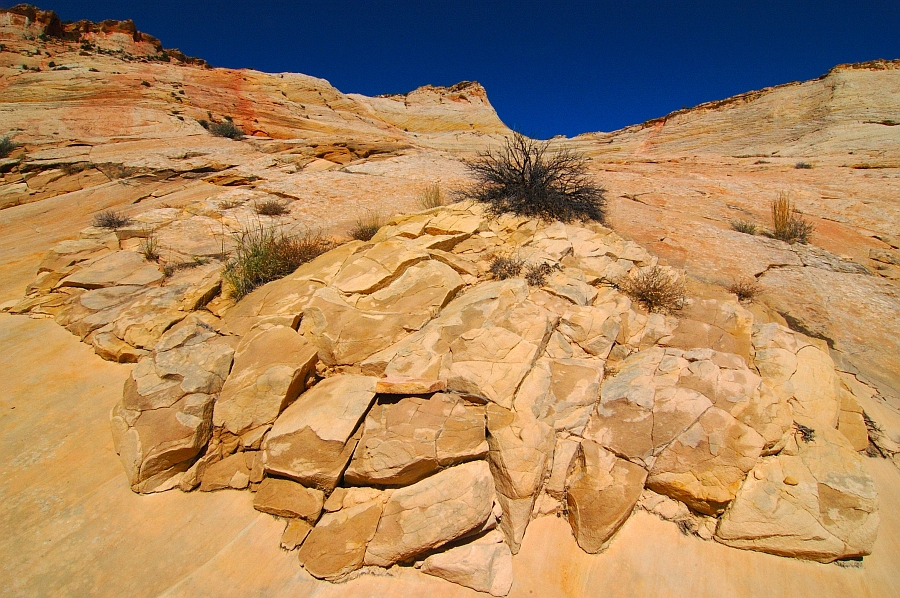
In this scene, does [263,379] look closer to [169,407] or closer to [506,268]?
[169,407]

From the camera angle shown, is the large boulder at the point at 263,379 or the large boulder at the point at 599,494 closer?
the large boulder at the point at 599,494

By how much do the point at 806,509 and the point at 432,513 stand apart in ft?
7.98

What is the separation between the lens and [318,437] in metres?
2.72

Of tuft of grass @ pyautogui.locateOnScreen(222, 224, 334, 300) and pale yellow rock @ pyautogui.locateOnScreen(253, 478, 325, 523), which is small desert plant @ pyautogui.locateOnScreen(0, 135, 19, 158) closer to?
tuft of grass @ pyautogui.locateOnScreen(222, 224, 334, 300)

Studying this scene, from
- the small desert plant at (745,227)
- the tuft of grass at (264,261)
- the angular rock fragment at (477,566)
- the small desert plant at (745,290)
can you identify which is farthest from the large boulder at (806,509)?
the tuft of grass at (264,261)

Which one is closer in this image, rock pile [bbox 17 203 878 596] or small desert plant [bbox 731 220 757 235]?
rock pile [bbox 17 203 878 596]

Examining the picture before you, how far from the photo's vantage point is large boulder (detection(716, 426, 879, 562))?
2467 millimetres

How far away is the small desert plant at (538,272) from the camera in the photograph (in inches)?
160

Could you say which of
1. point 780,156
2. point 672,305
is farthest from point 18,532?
point 780,156

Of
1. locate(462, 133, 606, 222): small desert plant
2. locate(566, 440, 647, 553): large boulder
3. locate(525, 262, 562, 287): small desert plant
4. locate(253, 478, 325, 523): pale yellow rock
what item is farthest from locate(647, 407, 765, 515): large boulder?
locate(462, 133, 606, 222): small desert plant

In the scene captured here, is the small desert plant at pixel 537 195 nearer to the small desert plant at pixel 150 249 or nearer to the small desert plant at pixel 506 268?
the small desert plant at pixel 506 268

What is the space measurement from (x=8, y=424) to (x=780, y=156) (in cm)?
1775

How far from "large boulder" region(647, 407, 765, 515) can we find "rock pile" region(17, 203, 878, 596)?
1cm

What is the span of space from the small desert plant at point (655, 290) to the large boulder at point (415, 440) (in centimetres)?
221
